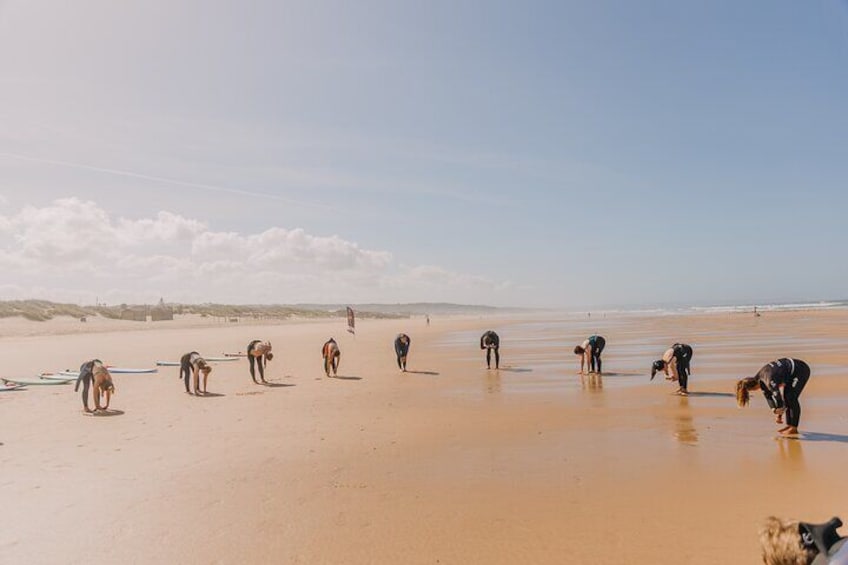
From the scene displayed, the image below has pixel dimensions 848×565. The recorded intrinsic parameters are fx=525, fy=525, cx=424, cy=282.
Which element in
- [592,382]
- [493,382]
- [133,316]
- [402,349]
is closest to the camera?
[592,382]

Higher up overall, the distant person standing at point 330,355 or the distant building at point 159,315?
the distant building at point 159,315

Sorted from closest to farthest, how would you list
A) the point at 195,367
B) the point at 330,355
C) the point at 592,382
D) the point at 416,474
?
the point at 416,474
the point at 195,367
the point at 592,382
the point at 330,355

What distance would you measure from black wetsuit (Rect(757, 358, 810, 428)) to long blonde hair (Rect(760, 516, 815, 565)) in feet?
23.4

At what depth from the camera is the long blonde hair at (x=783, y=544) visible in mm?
2934

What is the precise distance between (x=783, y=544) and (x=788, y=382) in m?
7.44

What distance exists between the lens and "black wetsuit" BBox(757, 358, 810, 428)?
29.7ft

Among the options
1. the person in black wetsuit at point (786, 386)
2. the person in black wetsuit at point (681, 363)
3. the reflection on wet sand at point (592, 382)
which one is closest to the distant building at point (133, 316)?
the reflection on wet sand at point (592, 382)

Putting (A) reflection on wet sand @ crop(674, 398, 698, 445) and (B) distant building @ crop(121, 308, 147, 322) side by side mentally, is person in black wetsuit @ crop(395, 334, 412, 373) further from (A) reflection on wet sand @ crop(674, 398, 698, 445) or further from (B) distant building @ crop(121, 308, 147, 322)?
(B) distant building @ crop(121, 308, 147, 322)

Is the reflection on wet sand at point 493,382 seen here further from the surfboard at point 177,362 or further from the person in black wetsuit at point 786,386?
the surfboard at point 177,362

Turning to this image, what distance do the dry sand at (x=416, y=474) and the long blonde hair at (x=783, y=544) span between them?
1947 millimetres

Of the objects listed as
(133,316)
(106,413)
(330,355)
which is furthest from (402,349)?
(133,316)

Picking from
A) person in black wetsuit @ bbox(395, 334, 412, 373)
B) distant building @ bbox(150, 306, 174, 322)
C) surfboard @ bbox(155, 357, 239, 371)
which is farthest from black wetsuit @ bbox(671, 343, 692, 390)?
distant building @ bbox(150, 306, 174, 322)

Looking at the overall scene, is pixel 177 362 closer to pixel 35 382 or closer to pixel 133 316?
pixel 35 382

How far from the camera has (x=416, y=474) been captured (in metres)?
7.51
